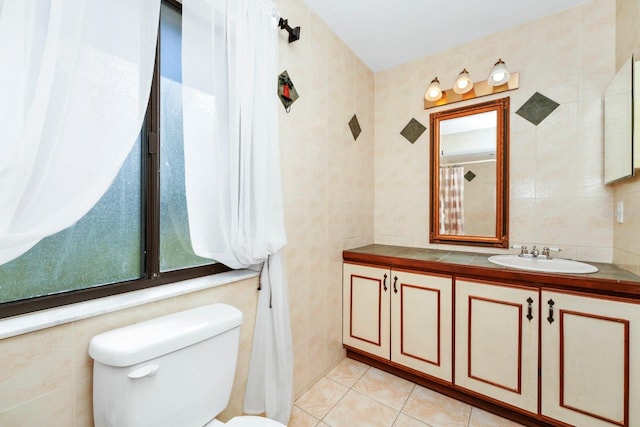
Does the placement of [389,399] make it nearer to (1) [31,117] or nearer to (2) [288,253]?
(2) [288,253]

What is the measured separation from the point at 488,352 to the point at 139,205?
2.00 m

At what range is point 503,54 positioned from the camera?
2.00 metres

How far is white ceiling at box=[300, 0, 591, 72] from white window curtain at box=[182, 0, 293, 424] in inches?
26.6

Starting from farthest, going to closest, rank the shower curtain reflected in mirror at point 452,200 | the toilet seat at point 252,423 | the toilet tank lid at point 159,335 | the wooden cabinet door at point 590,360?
the shower curtain reflected in mirror at point 452,200, the wooden cabinet door at point 590,360, the toilet seat at point 252,423, the toilet tank lid at point 159,335

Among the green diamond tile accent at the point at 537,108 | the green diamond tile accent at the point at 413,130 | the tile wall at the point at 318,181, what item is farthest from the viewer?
the green diamond tile accent at the point at 413,130

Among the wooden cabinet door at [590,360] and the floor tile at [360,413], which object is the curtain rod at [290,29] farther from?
the floor tile at [360,413]

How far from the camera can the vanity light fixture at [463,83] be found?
Result: 2.05m

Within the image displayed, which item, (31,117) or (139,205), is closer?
(31,117)

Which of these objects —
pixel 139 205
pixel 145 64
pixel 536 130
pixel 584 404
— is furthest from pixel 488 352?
pixel 145 64

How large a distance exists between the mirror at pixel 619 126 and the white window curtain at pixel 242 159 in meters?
1.77

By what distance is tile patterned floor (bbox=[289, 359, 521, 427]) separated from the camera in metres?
1.57

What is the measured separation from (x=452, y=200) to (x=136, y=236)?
2.15 metres

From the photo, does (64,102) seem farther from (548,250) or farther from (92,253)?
(548,250)

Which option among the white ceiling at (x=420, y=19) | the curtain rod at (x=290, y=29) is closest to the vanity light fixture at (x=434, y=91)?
the white ceiling at (x=420, y=19)
